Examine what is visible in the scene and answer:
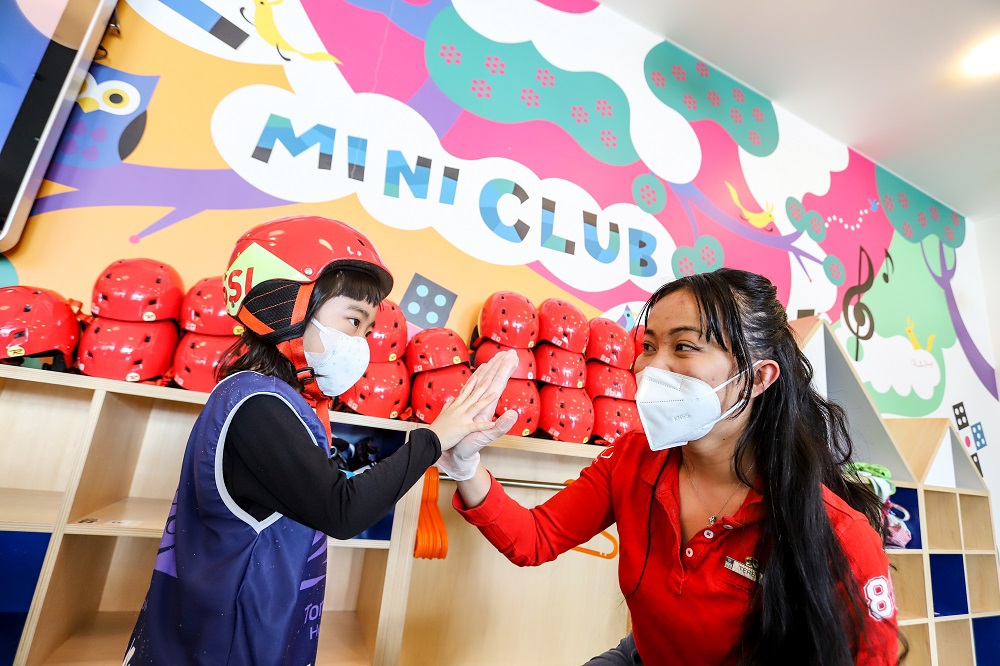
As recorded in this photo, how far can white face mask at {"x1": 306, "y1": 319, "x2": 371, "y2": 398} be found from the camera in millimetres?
1230

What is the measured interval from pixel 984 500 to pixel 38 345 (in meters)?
4.94

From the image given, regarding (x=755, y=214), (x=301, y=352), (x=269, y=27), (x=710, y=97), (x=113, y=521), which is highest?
(x=710, y=97)

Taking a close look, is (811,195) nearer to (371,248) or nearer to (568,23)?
(568,23)

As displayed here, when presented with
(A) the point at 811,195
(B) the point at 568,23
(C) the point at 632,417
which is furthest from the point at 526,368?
(A) the point at 811,195

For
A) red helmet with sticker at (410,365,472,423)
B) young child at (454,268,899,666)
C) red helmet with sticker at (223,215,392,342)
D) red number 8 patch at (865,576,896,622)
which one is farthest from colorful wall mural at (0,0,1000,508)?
red number 8 patch at (865,576,896,622)

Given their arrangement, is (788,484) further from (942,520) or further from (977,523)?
(977,523)

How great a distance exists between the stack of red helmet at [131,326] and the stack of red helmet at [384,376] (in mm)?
560

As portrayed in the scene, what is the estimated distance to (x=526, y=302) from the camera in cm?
213

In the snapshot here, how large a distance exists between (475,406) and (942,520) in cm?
349

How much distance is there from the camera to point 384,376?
1853 millimetres

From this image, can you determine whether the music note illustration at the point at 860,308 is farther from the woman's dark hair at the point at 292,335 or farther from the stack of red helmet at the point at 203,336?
the stack of red helmet at the point at 203,336

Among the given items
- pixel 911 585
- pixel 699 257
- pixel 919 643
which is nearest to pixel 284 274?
pixel 699 257

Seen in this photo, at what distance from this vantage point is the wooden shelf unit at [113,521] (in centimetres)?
140

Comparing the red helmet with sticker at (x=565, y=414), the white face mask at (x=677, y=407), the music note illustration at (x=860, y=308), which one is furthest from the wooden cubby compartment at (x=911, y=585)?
the white face mask at (x=677, y=407)
